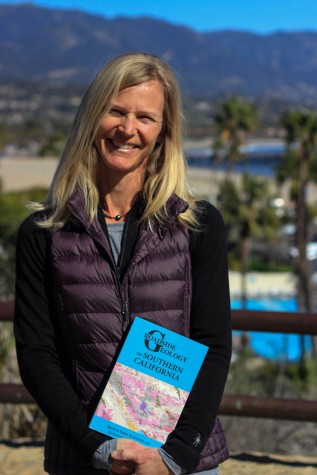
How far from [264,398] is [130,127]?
2.68 m

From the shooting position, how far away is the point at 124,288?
1.99 m

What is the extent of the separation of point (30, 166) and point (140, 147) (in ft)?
331

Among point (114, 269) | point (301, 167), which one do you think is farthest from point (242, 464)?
point (301, 167)

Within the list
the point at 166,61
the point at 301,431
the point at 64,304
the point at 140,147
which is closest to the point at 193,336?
the point at 64,304

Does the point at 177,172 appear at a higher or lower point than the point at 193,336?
higher

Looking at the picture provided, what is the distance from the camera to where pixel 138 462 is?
6.12 ft

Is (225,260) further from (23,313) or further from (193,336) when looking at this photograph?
(23,313)

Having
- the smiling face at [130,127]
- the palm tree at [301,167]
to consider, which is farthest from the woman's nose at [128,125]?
the palm tree at [301,167]

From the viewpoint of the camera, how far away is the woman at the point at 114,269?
1.98 m

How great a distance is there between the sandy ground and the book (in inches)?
101

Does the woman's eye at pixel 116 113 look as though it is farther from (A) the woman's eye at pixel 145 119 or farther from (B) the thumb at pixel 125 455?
(B) the thumb at pixel 125 455

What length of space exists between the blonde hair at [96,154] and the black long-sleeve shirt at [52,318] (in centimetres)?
7

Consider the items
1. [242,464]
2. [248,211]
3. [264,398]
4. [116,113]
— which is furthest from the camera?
[248,211]

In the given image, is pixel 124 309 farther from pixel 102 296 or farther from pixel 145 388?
pixel 145 388
